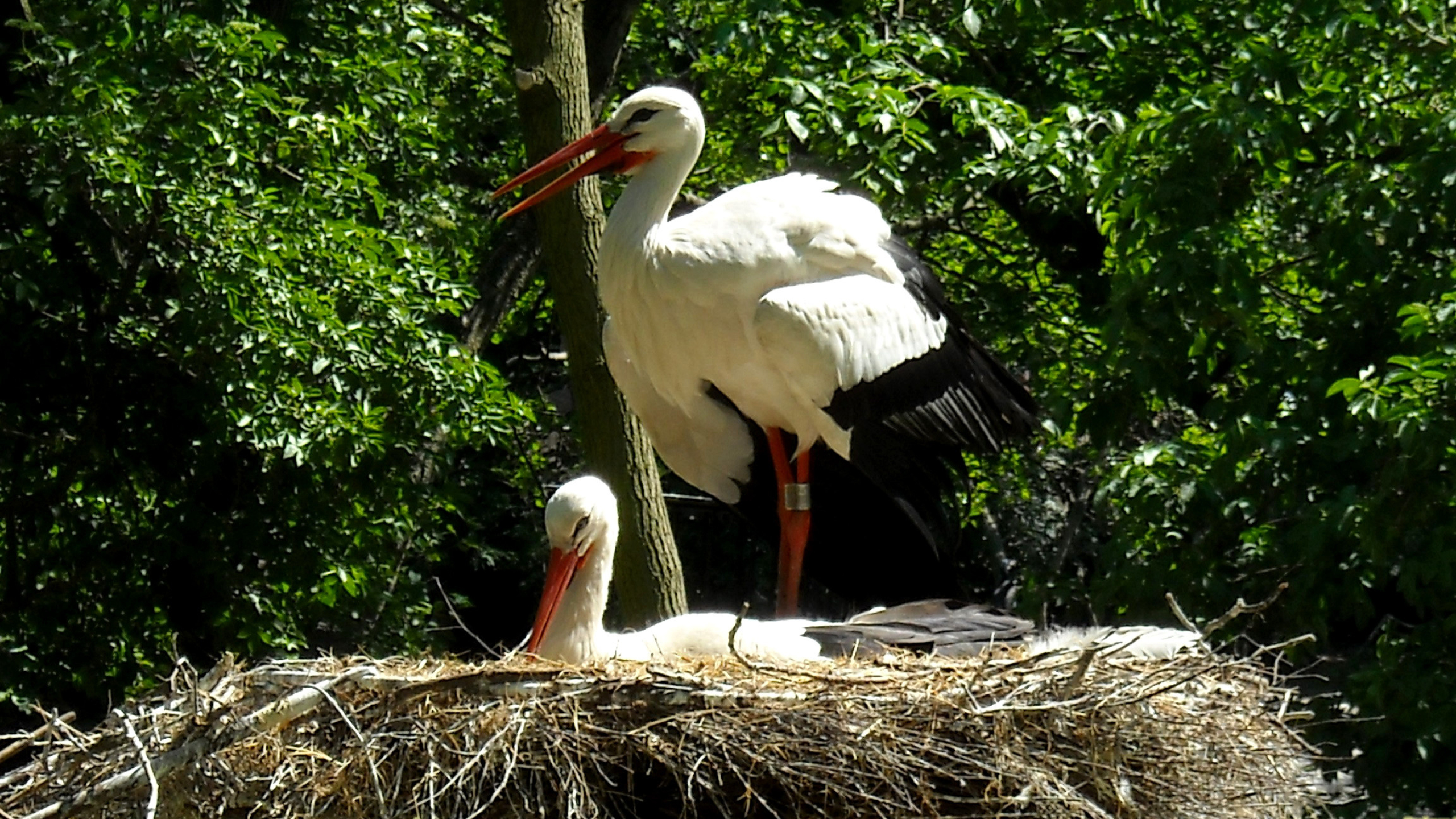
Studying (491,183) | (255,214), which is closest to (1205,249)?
(255,214)

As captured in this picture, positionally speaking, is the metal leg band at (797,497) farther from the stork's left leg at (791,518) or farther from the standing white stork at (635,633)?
the standing white stork at (635,633)

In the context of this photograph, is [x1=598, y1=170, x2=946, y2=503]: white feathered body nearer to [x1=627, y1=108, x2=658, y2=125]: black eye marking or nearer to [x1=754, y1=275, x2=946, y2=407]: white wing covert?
[x1=754, y1=275, x2=946, y2=407]: white wing covert

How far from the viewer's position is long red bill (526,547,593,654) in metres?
4.87

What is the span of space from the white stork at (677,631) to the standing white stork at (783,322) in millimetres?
744

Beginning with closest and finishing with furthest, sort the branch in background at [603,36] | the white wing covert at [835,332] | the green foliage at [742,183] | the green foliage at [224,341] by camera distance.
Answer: the white wing covert at [835,332] → the green foliage at [742,183] → the green foliage at [224,341] → the branch in background at [603,36]

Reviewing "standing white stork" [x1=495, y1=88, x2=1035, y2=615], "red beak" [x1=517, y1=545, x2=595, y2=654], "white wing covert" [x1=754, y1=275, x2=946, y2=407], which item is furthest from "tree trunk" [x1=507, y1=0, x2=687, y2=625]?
"red beak" [x1=517, y1=545, x2=595, y2=654]

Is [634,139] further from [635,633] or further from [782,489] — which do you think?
[635,633]

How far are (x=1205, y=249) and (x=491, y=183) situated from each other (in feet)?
15.0

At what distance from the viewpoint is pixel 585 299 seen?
20.2 feet

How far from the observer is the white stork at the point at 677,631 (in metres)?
4.82

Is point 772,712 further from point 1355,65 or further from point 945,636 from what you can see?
point 1355,65


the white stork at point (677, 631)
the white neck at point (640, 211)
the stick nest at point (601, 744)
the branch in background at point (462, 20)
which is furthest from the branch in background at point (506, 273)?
the stick nest at point (601, 744)

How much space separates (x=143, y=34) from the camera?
7156 millimetres

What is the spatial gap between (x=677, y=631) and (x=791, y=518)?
1.33 m
